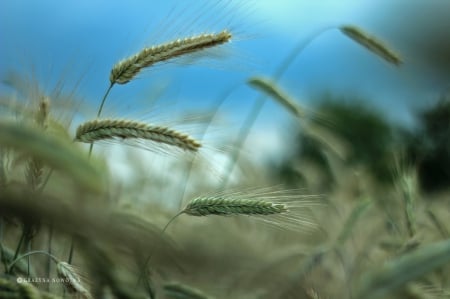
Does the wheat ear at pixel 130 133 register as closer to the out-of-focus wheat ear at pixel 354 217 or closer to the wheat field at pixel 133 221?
the wheat field at pixel 133 221

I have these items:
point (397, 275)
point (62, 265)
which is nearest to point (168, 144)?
point (62, 265)

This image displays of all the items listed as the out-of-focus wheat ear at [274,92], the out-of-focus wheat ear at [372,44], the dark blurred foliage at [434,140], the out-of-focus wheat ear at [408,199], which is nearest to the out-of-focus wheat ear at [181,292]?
the out-of-focus wheat ear at [408,199]

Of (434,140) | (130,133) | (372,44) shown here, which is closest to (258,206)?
(130,133)

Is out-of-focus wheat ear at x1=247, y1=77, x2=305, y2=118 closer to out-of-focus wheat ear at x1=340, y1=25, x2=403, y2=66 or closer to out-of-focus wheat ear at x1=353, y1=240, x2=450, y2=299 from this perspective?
out-of-focus wheat ear at x1=340, y1=25, x2=403, y2=66

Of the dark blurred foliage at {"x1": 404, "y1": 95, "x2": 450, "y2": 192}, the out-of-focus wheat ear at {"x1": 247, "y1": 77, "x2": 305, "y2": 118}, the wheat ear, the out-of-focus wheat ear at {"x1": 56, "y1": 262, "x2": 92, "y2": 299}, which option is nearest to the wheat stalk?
the wheat ear

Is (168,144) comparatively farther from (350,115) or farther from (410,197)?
(350,115)

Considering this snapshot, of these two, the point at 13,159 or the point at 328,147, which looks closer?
the point at 13,159
